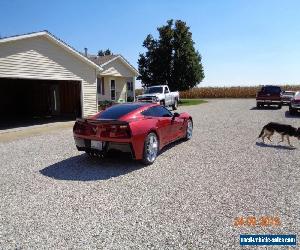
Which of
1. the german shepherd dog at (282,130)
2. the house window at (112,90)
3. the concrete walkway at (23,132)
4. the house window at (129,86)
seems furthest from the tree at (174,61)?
the german shepherd dog at (282,130)

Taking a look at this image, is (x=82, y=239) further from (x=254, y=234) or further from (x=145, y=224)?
(x=254, y=234)

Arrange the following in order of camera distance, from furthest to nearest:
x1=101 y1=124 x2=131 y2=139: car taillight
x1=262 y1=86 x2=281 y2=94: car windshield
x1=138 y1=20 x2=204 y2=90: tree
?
x1=138 y1=20 x2=204 y2=90: tree, x1=262 y1=86 x2=281 y2=94: car windshield, x1=101 y1=124 x2=131 y2=139: car taillight

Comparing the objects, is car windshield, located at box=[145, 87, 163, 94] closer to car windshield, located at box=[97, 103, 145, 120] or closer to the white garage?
the white garage

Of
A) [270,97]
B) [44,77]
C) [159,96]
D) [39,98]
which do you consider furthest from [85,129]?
[270,97]

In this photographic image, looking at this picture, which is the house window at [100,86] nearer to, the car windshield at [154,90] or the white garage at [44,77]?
the car windshield at [154,90]

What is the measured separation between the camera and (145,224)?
169 inches

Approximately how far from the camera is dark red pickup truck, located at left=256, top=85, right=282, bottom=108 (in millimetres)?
25312

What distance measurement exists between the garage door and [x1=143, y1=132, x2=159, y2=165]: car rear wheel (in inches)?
506

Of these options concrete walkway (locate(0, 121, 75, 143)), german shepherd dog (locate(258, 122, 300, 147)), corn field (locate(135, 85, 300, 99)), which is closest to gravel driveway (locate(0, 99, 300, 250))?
german shepherd dog (locate(258, 122, 300, 147))

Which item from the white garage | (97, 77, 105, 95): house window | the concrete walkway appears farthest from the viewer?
(97, 77, 105, 95): house window

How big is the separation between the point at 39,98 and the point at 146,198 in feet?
62.4

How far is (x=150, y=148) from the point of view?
7.50m

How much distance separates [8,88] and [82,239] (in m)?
21.7

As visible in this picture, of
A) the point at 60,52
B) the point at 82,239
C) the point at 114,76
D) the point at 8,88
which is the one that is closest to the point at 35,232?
the point at 82,239
